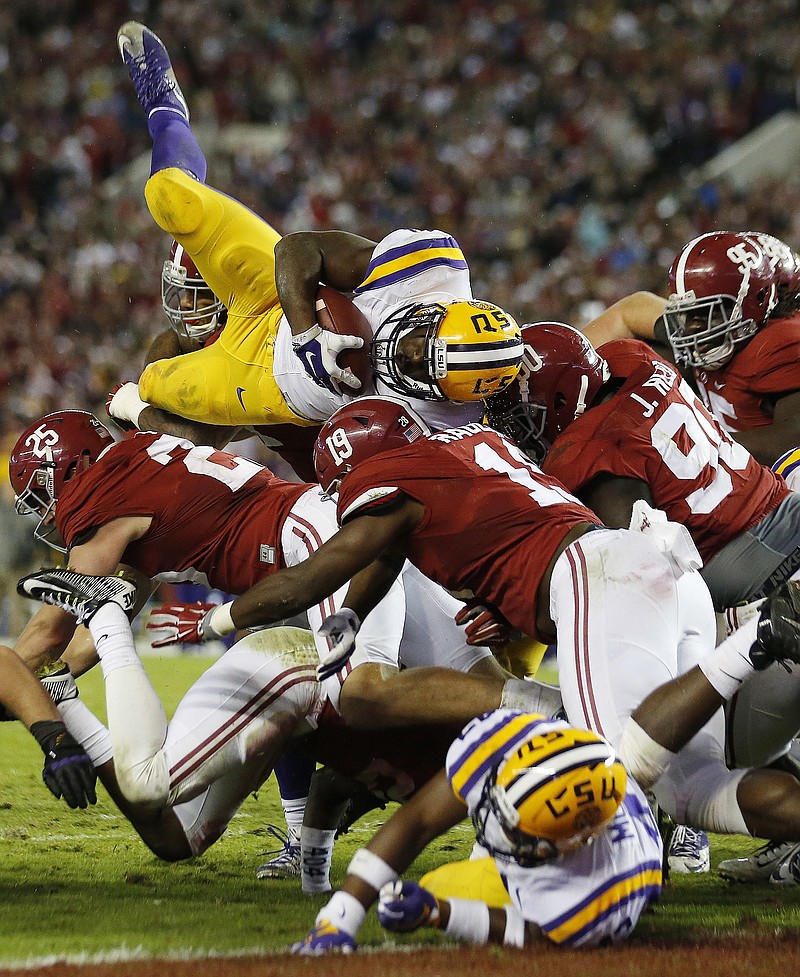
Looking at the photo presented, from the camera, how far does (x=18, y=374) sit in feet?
44.4

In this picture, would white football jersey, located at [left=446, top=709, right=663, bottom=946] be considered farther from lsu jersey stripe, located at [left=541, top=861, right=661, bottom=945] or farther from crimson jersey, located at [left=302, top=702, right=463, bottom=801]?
crimson jersey, located at [left=302, top=702, right=463, bottom=801]

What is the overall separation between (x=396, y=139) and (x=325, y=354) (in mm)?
12121

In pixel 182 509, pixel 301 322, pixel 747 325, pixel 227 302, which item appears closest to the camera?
pixel 182 509

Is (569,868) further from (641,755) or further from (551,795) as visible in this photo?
(641,755)

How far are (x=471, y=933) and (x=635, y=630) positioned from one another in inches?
32.8

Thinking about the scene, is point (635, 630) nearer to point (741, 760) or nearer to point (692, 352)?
point (741, 760)

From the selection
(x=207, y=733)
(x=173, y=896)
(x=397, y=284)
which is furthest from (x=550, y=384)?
(x=173, y=896)

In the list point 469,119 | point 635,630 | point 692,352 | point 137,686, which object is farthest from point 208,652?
point 469,119

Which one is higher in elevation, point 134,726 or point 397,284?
point 397,284

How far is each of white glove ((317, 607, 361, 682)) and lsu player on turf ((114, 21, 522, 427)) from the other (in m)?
0.99

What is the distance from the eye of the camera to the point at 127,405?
574cm

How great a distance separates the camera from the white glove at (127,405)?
5.70 metres

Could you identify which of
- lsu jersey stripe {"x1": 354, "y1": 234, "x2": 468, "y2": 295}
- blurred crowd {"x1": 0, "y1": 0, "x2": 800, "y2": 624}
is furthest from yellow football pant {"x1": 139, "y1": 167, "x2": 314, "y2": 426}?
blurred crowd {"x1": 0, "y1": 0, "x2": 800, "y2": 624}

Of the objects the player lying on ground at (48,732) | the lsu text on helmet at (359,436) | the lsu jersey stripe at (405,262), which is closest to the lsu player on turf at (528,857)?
the player lying on ground at (48,732)
